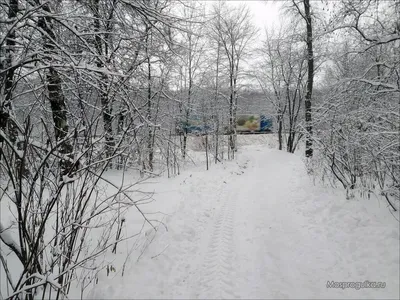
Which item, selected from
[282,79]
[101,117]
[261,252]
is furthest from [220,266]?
[282,79]

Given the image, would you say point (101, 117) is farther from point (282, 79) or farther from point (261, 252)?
point (282, 79)

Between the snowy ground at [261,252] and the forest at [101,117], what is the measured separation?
0.51 metres

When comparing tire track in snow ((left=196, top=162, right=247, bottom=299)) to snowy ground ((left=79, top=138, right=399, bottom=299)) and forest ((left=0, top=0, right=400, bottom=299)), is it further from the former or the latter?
forest ((left=0, top=0, right=400, bottom=299))

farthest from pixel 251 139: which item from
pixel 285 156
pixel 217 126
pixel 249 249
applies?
pixel 249 249

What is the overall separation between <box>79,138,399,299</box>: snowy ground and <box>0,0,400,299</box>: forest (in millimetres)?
505

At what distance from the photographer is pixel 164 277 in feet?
11.1

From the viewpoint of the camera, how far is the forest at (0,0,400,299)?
1.98 m

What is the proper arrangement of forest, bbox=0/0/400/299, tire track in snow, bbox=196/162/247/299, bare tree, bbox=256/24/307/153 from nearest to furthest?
1. forest, bbox=0/0/400/299
2. tire track in snow, bbox=196/162/247/299
3. bare tree, bbox=256/24/307/153

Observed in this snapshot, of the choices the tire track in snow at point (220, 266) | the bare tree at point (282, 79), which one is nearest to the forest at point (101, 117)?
the tire track in snow at point (220, 266)

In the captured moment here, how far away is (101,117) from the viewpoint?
3.01m

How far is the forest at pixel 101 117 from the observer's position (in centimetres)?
198

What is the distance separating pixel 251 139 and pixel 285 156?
1503cm

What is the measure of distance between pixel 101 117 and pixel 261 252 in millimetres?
3595

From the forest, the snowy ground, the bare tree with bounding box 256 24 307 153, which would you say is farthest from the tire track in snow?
the bare tree with bounding box 256 24 307 153
